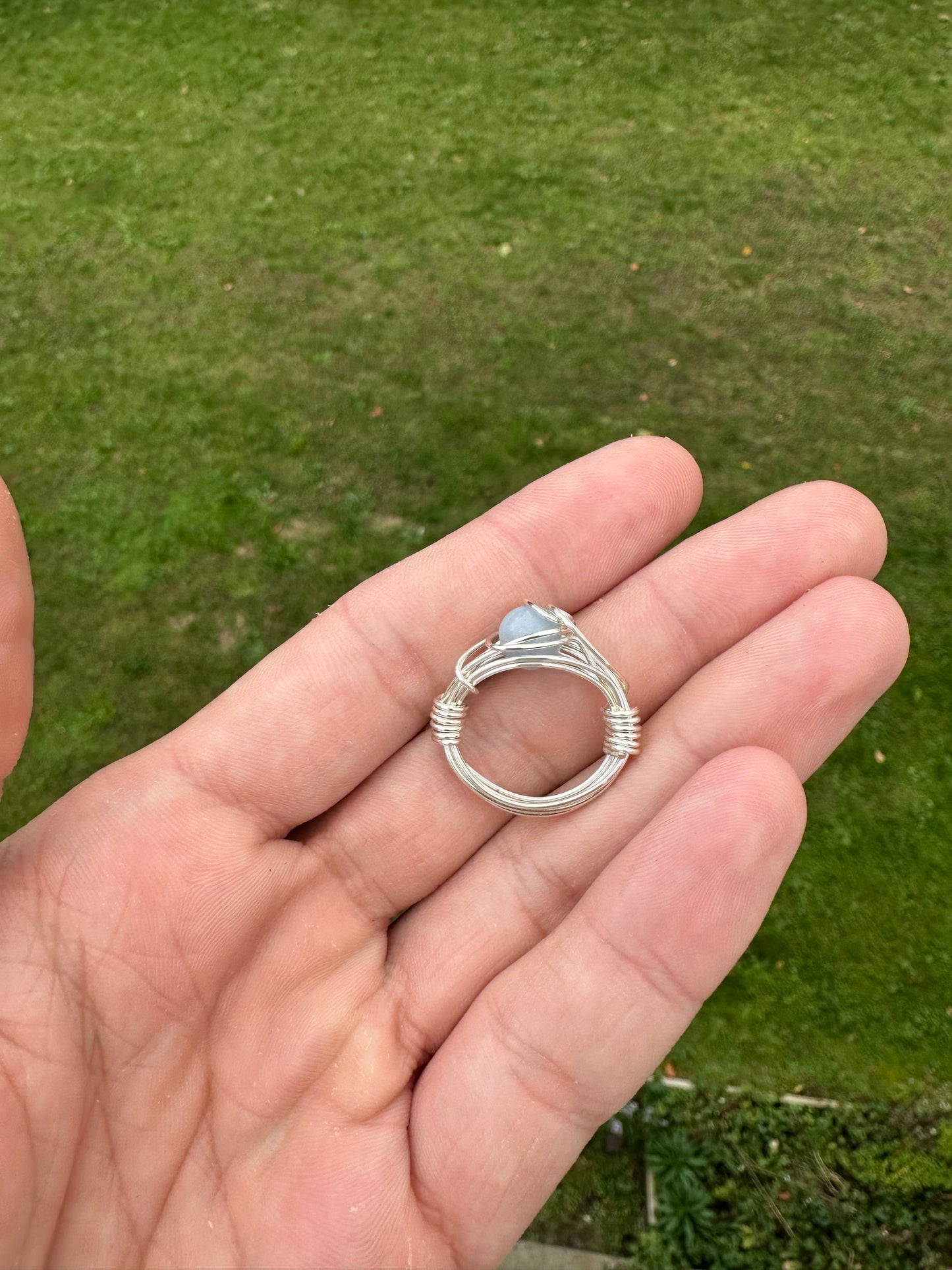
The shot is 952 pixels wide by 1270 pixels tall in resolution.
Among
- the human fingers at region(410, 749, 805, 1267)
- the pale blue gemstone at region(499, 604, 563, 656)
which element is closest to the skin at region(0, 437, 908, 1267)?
the human fingers at region(410, 749, 805, 1267)

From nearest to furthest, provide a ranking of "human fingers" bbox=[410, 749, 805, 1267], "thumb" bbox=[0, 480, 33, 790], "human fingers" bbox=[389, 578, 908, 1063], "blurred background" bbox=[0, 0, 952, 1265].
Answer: "thumb" bbox=[0, 480, 33, 790], "human fingers" bbox=[410, 749, 805, 1267], "human fingers" bbox=[389, 578, 908, 1063], "blurred background" bbox=[0, 0, 952, 1265]

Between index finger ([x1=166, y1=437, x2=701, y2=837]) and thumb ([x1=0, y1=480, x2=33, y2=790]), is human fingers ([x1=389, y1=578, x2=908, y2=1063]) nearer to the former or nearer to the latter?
index finger ([x1=166, y1=437, x2=701, y2=837])

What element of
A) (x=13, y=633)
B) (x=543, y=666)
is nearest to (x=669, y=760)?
(x=543, y=666)

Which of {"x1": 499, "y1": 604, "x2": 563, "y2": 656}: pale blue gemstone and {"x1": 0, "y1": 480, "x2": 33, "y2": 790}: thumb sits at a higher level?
{"x1": 0, "y1": 480, "x2": 33, "y2": 790}: thumb

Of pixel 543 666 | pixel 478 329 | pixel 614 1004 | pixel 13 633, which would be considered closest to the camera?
pixel 13 633

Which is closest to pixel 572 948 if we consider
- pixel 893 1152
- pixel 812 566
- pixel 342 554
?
pixel 812 566

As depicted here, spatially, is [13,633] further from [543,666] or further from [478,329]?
[478,329]

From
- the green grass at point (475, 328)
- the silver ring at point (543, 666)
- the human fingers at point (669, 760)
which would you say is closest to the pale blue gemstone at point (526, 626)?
the silver ring at point (543, 666)
